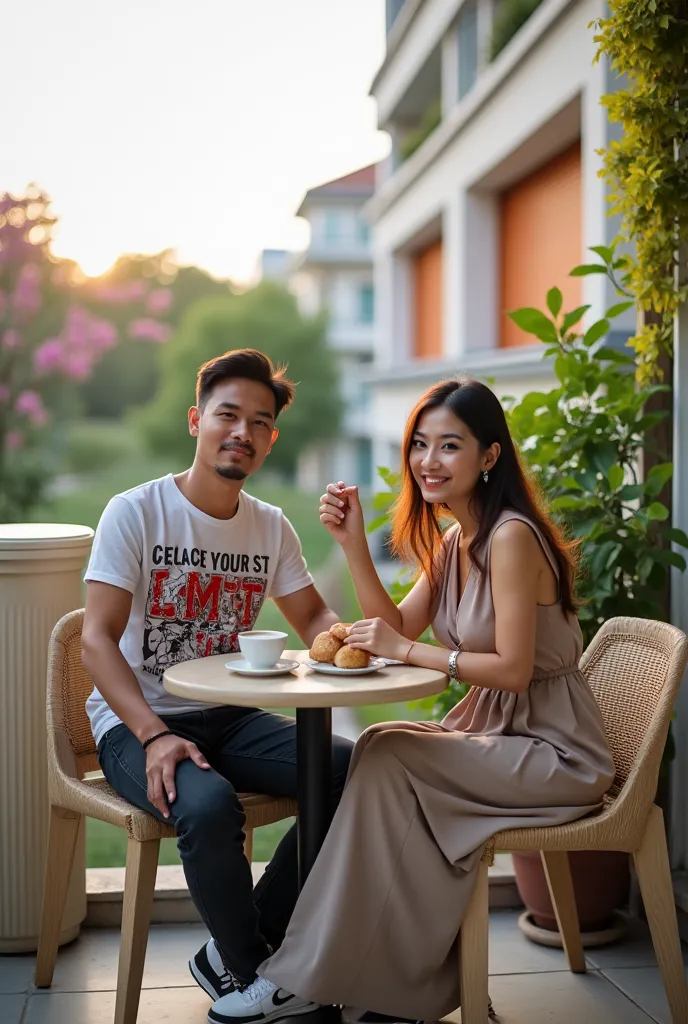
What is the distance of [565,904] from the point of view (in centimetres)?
275

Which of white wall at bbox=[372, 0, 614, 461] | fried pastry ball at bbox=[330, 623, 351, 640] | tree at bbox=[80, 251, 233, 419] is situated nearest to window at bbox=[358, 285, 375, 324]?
tree at bbox=[80, 251, 233, 419]

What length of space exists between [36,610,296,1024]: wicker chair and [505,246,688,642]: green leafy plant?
1.13 m

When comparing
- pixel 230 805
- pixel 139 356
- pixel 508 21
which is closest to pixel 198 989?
pixel 230 805

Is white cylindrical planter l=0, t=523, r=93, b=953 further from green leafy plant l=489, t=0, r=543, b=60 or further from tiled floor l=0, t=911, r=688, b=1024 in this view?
green leafy plant l=489, t=0, r=543, b=60

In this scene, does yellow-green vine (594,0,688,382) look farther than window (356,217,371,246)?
No

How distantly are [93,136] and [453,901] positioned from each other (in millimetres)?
26060

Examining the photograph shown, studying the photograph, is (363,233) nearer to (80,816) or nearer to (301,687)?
(80,816)

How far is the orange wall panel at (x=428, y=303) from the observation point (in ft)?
40.9

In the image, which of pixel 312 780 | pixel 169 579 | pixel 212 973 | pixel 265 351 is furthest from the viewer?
pixel 265 351

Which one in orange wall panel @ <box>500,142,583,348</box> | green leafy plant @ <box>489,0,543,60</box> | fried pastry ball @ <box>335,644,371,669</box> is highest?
green leafy plant @ <box>489,0,543,60</box>

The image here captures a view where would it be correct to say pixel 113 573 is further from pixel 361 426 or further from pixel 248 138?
pixel 361 426

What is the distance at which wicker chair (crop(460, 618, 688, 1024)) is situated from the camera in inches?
86.4

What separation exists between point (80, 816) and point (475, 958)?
1.01 m

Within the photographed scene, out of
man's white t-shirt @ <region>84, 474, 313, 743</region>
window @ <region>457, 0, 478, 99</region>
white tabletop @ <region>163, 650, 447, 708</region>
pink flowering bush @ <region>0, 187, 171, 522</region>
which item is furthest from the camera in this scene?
window @ <region>457, 0, 478, 99</region>
